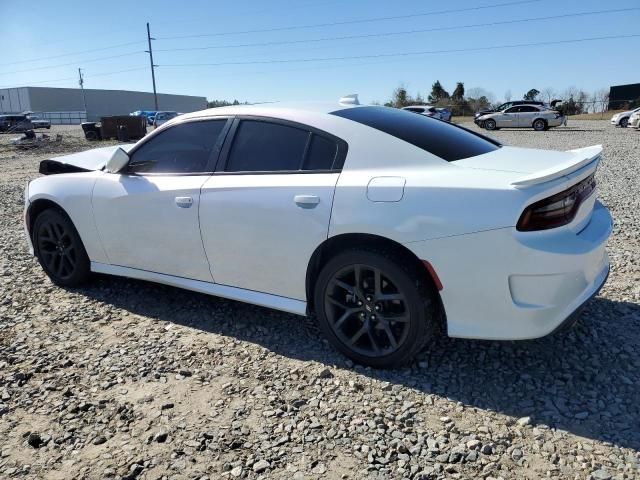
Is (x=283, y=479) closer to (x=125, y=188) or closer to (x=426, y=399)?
(x=426, y=399)

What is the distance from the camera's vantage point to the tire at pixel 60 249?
4.30 meters

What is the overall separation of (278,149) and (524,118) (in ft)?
94.4

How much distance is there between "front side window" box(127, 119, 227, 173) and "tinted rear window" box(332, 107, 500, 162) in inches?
37.8

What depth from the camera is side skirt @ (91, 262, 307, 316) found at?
322 cm

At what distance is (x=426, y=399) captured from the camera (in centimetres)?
272

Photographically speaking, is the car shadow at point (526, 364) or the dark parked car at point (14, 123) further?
the dark parked car at point (14, 123)

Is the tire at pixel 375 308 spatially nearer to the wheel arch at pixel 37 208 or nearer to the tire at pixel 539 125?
the wheel arch at pixel 37 208

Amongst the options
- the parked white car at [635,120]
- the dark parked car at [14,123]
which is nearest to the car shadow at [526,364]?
the parked white car at [635,120]

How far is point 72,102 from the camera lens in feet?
260

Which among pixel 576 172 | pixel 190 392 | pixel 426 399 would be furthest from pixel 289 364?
pixel 576 172

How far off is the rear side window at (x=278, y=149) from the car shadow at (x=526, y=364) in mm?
1183

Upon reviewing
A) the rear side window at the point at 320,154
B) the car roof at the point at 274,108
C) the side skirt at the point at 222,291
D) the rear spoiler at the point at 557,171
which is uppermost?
the car roof at the point at 274,108

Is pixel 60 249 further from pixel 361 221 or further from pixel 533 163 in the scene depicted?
pixel 533 163

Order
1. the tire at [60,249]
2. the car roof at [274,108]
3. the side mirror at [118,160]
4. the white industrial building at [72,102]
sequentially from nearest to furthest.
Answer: the car roof at [274,108], the side mirror at [118,160], the tire at [60,249], the white industrial building at [72,102]
